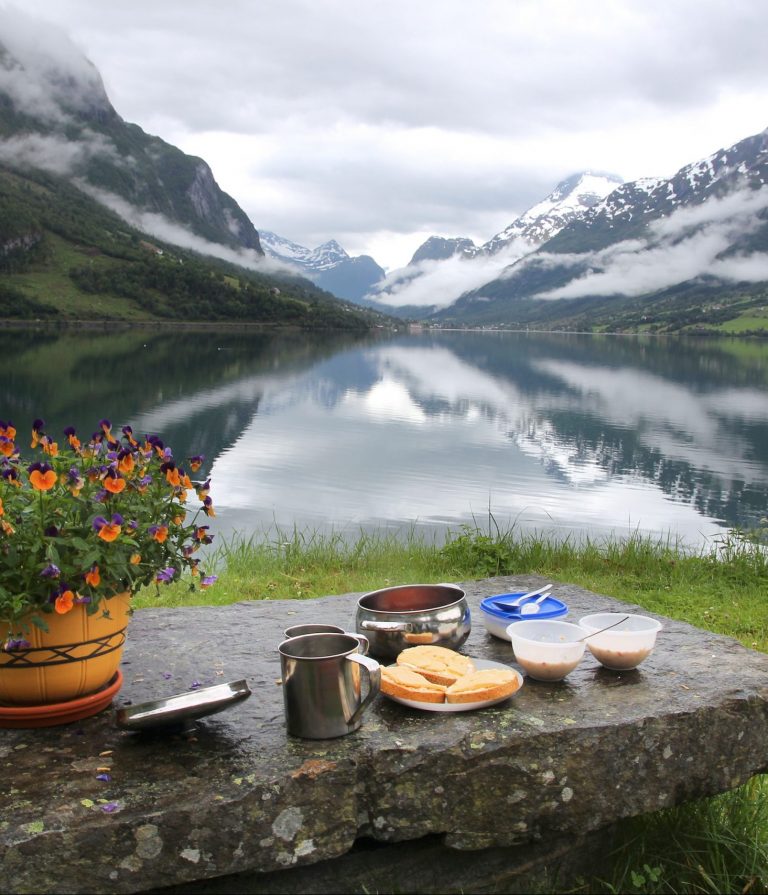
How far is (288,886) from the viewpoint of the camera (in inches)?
126

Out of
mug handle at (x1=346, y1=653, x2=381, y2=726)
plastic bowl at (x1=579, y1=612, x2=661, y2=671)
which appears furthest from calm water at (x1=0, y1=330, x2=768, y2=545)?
mug handle at (x1=346, y1=653, x2=381, y2=726)

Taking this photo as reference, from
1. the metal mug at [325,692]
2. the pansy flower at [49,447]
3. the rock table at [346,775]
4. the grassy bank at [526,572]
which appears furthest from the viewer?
the grassy bank at [526,572]

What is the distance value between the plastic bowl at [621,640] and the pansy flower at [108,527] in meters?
2.17

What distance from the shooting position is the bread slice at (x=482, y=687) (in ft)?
11.2

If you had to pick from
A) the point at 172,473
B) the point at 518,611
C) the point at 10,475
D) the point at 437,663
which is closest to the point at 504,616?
the point at 518,611

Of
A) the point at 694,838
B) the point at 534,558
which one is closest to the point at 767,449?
the point at 534,558

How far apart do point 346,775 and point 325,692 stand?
312 millimetres

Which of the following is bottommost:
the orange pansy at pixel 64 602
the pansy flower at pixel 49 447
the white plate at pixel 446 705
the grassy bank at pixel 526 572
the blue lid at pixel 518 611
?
the grassy bank at pixel 526 572

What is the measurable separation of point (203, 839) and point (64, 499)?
134 centimetres

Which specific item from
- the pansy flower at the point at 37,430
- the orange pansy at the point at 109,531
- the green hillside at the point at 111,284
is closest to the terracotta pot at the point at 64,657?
the orange pansy at the point at 109,531

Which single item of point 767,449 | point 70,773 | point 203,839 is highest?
point 70,773

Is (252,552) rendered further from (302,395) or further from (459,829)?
(302,395)

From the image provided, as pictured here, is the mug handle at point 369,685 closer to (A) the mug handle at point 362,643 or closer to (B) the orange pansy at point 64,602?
(A) the mug handle at point 362,643

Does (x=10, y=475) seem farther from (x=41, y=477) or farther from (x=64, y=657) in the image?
(x=64, y=657)
